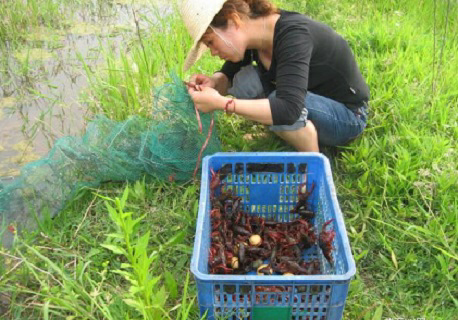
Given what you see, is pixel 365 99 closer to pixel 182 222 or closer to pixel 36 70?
pixel 182 222

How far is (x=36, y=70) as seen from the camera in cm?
404

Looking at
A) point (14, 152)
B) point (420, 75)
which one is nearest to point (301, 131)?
point (420, 75)

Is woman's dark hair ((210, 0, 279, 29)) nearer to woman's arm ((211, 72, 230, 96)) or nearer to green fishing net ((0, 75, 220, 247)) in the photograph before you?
green fishing net ((0, 75, 220, 247))

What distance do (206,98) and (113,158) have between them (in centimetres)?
69

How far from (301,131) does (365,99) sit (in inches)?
19.9

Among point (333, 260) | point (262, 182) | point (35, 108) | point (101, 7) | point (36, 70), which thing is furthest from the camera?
point (101, 7)

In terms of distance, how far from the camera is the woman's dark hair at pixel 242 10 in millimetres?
2072

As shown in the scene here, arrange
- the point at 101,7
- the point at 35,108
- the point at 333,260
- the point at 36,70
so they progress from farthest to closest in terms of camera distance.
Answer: the point at 101,7 < the point at 36,70 < the point at 35,108 < the point at 333,260

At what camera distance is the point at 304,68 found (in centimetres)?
211

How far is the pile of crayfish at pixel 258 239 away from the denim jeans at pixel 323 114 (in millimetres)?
486

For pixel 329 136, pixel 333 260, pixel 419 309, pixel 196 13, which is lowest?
pixel 419 309

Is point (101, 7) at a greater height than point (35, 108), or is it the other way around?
point (101, 7)

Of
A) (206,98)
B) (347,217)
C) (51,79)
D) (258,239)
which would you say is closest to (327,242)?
(258,239)

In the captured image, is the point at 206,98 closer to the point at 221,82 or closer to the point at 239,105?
the point at 239,105
